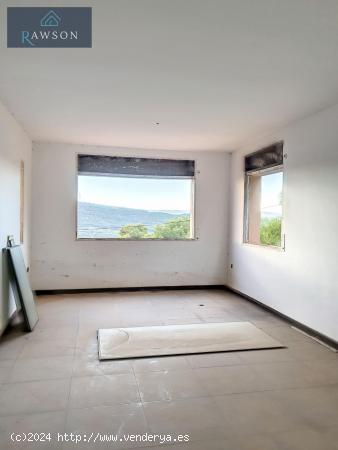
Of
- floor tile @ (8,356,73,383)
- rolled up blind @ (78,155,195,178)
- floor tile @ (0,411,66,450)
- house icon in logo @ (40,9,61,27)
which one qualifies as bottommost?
floor tile @ (0,411,66,450)

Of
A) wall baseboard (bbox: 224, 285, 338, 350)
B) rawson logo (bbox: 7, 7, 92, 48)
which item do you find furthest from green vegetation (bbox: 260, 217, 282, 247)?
rawson logo (bbox: 7, 7, 92, 48)

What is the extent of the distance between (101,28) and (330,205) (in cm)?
285

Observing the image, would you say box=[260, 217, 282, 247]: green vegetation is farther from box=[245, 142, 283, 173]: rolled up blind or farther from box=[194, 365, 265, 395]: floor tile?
box=[194, 365, 265, 395]: floor tile

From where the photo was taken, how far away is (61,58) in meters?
2.68

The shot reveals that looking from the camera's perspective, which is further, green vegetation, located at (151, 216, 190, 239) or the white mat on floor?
green vegetation, located at (151, 216, 190, 239)

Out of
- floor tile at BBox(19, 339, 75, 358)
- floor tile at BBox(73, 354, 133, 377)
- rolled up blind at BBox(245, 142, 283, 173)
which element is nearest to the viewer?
floor tile at BBox(73, 354, 133, 377)

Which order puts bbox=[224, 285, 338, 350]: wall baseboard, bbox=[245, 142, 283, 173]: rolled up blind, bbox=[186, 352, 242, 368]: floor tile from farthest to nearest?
bbox=[245, 142, 283, 173]: rolled up blind, bbox=[224, 285, 338, 350]: wall baseboard, bbox=[186, 352, 242, 368]: floor tile

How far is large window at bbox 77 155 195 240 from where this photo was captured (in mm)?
6031

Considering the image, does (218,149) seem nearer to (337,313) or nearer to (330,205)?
(330,205)

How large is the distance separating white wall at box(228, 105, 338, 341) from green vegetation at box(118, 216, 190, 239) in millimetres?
1773

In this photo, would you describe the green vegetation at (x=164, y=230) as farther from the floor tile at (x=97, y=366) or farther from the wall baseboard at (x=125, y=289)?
the floor tile at (x=97, y=366)

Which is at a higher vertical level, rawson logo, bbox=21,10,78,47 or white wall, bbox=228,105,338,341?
rawson logo, bbox=21,10,78,47

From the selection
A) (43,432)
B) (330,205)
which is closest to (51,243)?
(43,432)

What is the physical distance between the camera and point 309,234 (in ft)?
13.1
